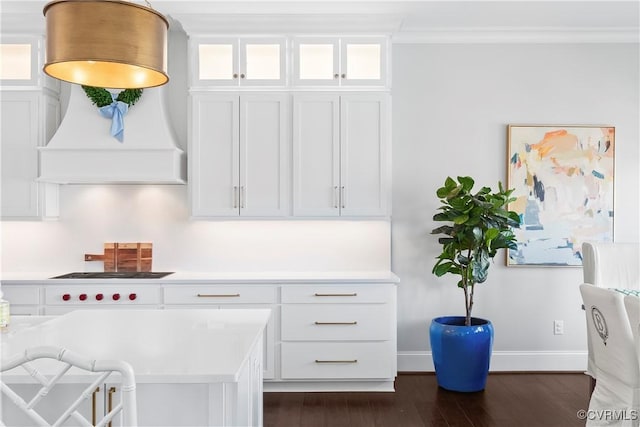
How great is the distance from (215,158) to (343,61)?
120 centimetres

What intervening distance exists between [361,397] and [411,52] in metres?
2.70

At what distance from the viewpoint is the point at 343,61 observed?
3.79m

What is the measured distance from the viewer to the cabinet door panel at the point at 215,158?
379 cm

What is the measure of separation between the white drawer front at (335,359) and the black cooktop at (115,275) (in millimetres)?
1138

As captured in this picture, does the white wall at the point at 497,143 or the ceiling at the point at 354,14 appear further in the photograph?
the white wall at the point at 497,143

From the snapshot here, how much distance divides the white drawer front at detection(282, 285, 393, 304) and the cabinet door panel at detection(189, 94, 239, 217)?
29.6 inches

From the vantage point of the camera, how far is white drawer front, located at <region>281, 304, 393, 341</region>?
11.7 ft

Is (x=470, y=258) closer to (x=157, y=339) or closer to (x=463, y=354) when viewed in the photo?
(x=463, y=354)

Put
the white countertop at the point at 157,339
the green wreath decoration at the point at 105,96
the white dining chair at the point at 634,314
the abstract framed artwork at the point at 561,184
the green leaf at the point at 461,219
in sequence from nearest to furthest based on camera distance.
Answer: the white countertop at the point at 157,339 → the white dining chair at the point at 634,314 → the green leaf at the point at 461,219 → the green wreath decoration at the point at 105,96 → the abstract framed artwork at the point at 561,184

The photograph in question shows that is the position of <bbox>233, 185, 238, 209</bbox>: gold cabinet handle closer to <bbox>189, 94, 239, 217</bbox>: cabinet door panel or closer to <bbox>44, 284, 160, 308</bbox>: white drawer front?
<bbox>189, 94, 239, 217</bbox>: cabinet door panel

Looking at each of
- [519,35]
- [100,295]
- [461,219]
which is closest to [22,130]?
[100,295]

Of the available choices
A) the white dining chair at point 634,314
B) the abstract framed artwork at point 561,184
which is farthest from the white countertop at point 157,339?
the abstract framed artwork at point 561,184

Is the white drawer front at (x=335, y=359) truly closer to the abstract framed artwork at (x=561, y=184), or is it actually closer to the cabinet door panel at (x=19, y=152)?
the abstract framed artwork at (x=561, y=184)

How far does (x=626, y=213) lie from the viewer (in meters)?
4.12
